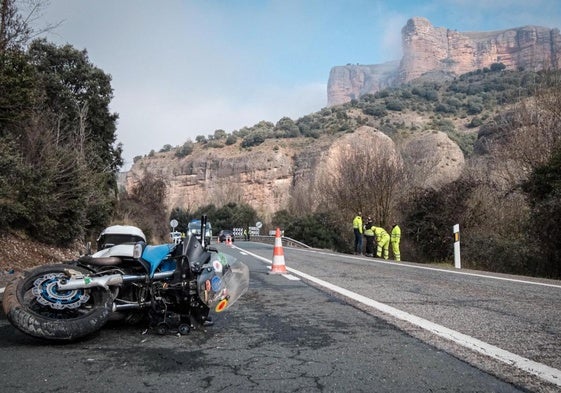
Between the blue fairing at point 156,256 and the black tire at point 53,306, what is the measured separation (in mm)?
508

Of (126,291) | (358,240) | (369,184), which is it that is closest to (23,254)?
(126,291)

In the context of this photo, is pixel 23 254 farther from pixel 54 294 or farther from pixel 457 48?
pixel 457 48

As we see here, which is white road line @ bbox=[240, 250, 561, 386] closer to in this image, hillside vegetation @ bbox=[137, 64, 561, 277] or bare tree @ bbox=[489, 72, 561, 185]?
hillside vegetation @ bbox=[137, 64, 561, 277]

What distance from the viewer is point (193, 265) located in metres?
5.04

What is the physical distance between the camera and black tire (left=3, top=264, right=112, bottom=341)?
435 centimetres

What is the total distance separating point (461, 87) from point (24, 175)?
94.9 metres

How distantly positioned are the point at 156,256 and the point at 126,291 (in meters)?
0.46

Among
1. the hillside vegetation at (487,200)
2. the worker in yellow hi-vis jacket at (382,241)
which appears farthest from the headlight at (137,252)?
the worker in yellow hi-vis jacket at (382,241)

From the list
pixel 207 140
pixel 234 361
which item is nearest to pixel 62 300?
pixel 234 361

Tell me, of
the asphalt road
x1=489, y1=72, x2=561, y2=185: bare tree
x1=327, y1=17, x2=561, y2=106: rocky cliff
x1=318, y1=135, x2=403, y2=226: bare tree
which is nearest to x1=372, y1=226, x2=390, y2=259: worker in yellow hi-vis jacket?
x1=489, y1=72, x2=561, y2=185: bare tree

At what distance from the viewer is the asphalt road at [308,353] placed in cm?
→ 344

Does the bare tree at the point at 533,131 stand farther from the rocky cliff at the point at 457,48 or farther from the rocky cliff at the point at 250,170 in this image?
the rocky cliff at the point at 457,48

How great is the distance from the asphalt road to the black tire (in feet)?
0.54

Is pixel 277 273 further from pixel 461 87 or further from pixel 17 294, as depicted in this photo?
pixel 461 87
